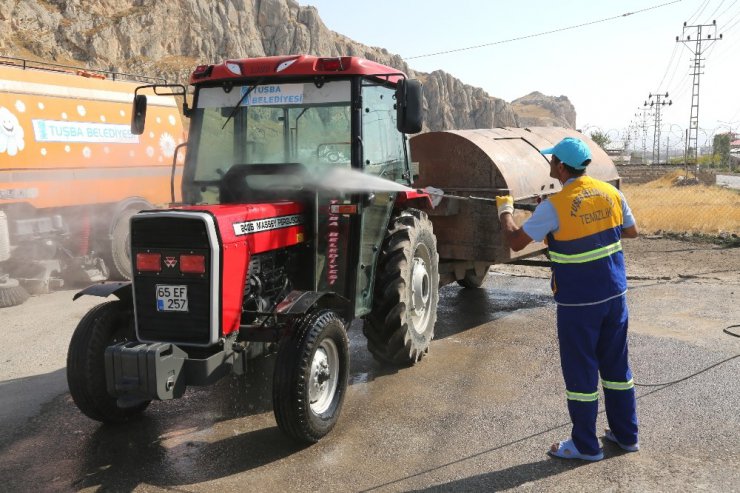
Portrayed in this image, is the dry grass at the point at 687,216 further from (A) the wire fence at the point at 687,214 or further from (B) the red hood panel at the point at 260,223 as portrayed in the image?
(B) the red hood panel at the point at 260,223

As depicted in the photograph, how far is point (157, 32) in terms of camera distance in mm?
72750

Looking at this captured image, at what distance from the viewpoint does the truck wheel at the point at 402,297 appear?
17.7ft

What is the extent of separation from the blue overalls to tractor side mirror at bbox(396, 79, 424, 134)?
4.13 feet

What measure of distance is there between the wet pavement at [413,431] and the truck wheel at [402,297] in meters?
0.24

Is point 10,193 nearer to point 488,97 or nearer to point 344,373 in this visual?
point 344,373

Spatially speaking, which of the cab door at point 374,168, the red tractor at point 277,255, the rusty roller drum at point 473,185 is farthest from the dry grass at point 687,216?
the cab door at point 374,168

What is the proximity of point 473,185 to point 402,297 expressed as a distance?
2.41 m

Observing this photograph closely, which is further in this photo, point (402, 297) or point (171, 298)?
point (402, 297)

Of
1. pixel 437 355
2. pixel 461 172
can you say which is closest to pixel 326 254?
pixel 437 355

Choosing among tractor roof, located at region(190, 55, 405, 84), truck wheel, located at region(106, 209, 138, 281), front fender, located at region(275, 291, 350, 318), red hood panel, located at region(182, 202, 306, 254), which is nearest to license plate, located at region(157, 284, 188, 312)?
red hood panel, located at region(182, 202, 306, 254)

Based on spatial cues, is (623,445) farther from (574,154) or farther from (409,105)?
(409,105)

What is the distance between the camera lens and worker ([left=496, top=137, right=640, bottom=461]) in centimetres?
392

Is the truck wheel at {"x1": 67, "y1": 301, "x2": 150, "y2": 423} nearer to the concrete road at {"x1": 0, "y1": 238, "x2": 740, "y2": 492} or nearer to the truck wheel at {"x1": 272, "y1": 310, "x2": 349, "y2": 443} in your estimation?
the concrete road at {"x1": 0, "y1": 238, "x2": 740, "y2": 492}

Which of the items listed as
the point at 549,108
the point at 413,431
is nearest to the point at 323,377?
the point at 413,431
